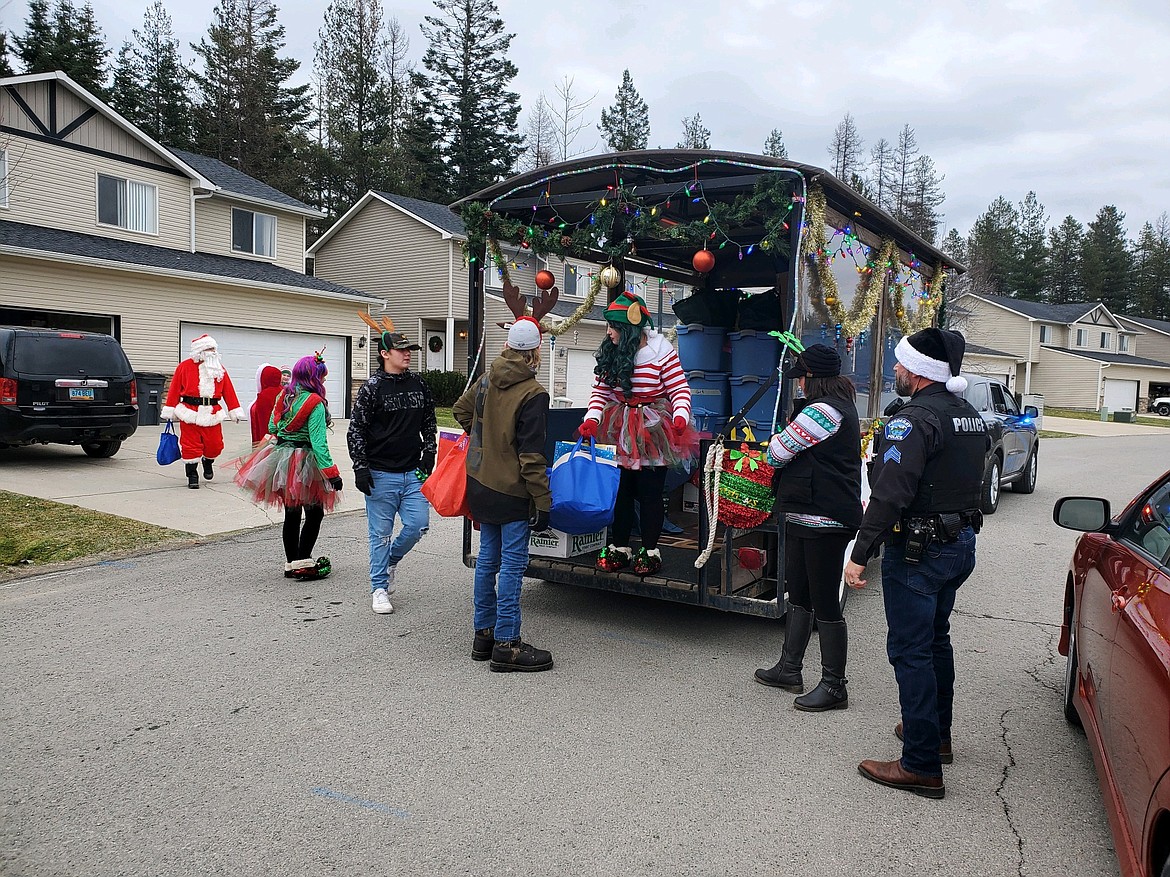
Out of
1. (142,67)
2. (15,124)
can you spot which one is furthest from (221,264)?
(142,67)

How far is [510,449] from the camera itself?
483 centimetres

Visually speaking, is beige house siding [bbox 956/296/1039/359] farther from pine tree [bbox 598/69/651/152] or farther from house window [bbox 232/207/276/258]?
house window [bbox 232/207/276/258]

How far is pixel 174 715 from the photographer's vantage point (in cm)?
424

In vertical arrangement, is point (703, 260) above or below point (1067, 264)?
below

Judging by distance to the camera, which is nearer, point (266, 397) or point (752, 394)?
point (266, 397)

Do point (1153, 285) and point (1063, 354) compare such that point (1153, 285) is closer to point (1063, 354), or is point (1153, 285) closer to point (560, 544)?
point (1063, 354)

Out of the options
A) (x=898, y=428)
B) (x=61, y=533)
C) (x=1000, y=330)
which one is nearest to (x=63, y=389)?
(x=61, y=533)

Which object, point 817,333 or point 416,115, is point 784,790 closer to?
point 817,333

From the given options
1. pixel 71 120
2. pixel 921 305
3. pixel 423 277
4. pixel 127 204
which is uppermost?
pixel 71 120

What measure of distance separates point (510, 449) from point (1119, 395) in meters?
56.2

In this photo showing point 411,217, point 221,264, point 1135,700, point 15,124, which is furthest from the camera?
point 411,217

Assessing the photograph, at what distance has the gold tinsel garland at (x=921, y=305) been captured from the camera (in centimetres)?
783

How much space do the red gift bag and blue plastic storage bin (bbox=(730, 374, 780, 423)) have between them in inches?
112

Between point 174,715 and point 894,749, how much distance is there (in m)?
3.39
